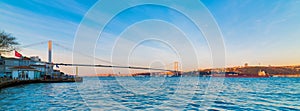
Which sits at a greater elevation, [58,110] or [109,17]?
[109,17]

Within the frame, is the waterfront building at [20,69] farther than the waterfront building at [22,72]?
Yes

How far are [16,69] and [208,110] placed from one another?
44.6m

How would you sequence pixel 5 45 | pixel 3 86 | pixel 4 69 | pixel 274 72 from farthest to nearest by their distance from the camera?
pixel 274 72
pixel 4 69
pixel 5 45
pixel 3 86

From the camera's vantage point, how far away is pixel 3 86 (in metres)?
29.0

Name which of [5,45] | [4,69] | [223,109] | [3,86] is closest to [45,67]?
[4,69]

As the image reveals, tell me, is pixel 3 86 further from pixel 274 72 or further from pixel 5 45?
pixel 274 72

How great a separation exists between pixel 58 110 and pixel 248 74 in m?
115

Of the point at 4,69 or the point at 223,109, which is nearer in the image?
the point at 223,109

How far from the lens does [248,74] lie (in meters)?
112

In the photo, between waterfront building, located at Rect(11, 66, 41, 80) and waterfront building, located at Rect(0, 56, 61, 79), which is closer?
waterfront building, located at Rect(11, 66, 41, 80)

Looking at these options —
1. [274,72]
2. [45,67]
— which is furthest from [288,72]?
[45,67]

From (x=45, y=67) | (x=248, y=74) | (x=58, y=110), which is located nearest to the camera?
(x=58, y=110)

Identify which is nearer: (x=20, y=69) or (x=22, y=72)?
(x=20, y=69)

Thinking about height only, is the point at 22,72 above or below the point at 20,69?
below
